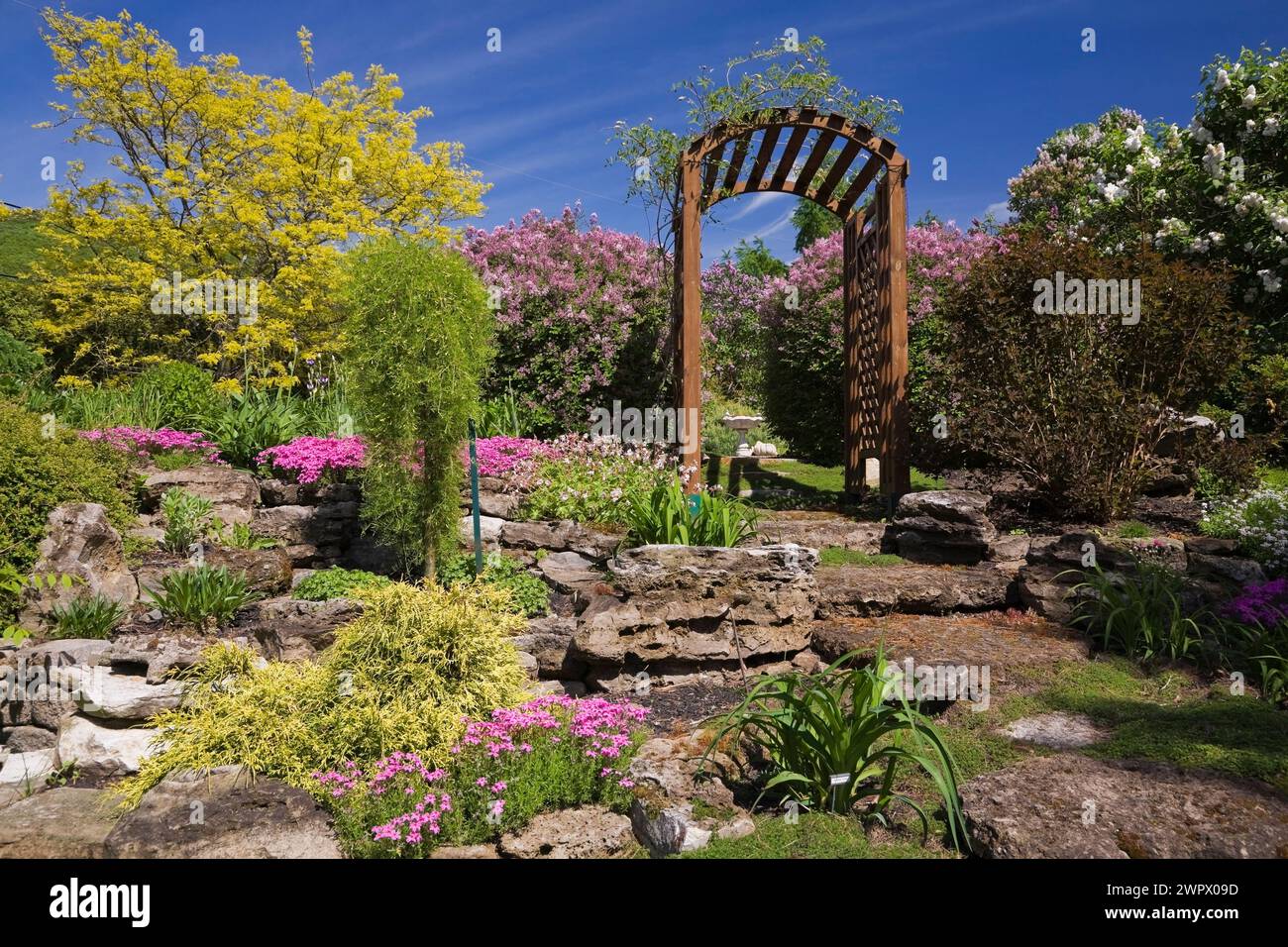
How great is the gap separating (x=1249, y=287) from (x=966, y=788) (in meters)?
12.0

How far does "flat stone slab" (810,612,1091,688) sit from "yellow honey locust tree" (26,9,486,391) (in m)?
10.5

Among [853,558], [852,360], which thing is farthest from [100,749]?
[852,360]

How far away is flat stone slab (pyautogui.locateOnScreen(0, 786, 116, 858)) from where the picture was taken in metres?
3.67

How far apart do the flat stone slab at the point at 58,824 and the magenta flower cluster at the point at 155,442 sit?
4.75 meters

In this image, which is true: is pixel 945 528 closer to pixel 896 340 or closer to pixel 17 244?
pixel 896 340

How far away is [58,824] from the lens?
389cm

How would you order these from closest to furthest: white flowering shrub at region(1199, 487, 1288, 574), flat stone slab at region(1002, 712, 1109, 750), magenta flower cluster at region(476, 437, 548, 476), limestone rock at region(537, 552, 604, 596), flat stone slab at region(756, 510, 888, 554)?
1. flat stone slab at region(1002, 712, 1109, 750)
2. limestone rock at region(537, 552, 604, 596)
3. white flowering shrub at region(1199, 487, 1288, 574)
4. flat stone slab at region(756, 510, 888, 554)
5. magenta flower cluster at region(476, 437, 548, 476)

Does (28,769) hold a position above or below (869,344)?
below

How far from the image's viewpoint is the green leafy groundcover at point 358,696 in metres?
4.11

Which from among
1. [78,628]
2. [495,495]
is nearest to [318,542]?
[495,495]

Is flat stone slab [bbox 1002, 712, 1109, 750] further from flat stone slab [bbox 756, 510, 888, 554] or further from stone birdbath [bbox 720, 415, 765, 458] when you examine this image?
stone birdbath [bbox 720, 415, 765, 458]

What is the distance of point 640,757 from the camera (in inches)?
160

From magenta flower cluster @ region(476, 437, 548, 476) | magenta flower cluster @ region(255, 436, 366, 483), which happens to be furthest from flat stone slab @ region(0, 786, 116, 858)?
magenta flower cluster @ region(476, 437, 548, 476)

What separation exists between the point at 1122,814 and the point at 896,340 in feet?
24.1
